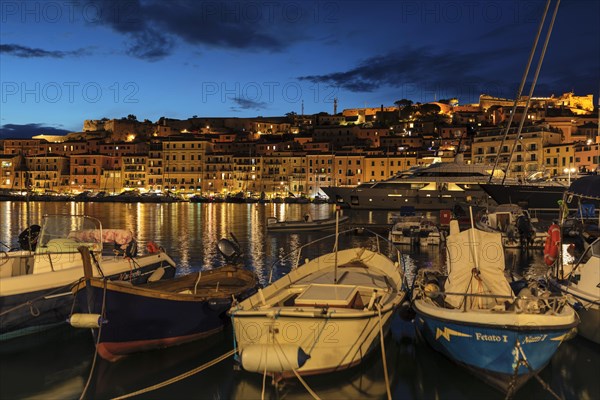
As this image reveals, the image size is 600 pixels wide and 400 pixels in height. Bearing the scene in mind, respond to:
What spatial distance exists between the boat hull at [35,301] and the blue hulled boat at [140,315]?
1294mm

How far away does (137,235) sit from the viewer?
127 feet

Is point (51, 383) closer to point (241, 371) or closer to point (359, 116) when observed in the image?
point (241, 371)

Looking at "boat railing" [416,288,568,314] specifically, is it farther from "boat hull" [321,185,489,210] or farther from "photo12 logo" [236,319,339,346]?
"boat hull" [321,185,489,210]

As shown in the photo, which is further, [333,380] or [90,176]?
[90,176]

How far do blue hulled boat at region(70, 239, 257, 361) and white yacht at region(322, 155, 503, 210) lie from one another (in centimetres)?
5925

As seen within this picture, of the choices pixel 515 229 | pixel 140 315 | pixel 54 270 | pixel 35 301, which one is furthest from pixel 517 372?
pixel 515 229

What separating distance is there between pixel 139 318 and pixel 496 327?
246 inches

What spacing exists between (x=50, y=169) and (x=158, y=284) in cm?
12952

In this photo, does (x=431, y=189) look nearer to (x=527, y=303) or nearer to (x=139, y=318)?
(x=527, y=303)

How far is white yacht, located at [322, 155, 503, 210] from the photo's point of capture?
68.7 m

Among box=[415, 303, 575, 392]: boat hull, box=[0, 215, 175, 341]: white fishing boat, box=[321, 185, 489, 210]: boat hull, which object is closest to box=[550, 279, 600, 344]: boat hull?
box=[415, 303, 575, 392]: boat hull

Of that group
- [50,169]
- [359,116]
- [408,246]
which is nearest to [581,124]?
[359,116]

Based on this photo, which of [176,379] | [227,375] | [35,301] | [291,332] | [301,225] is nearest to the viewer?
[291,332]

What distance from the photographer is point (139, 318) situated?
10125 mm
